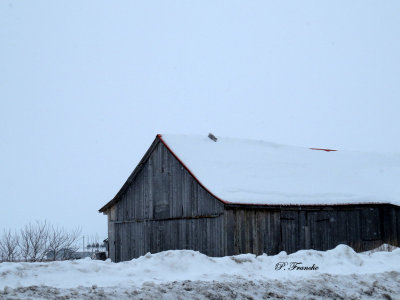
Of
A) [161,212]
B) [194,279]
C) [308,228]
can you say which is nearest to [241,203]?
[308,228]

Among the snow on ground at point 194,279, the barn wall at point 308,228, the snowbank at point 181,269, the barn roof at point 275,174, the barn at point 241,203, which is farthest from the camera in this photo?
the barn roof at point 275,174

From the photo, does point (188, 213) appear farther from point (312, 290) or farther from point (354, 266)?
point (312, 290)

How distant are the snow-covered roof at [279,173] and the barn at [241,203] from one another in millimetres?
60

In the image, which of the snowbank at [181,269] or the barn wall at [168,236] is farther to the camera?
the barn wall at [168,236]

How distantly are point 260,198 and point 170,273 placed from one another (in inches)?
457

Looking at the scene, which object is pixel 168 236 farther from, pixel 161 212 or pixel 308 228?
pixel 308 228

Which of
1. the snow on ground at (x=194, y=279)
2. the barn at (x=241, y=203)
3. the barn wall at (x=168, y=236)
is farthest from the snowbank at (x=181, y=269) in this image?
the barn wall at (x=168, y=236)

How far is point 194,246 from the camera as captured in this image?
67.5 ft

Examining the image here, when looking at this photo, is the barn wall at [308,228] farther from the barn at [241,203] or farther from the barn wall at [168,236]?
the barn wall at [168,236]

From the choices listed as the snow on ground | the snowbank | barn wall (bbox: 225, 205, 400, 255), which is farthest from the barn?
the snow on ground

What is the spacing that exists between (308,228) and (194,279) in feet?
45.9

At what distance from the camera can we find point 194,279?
8.73m

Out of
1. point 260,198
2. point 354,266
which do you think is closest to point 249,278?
point 354,266

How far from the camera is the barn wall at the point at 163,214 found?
66.1 ft
